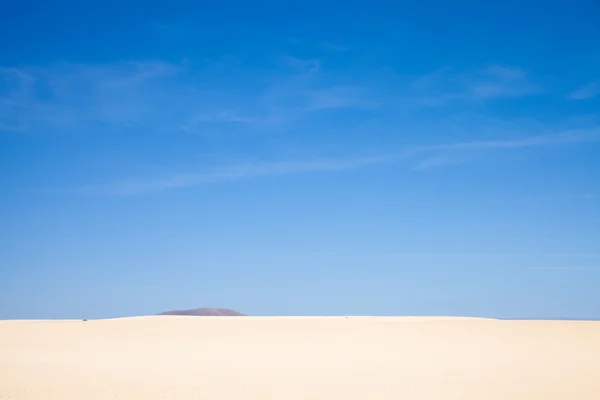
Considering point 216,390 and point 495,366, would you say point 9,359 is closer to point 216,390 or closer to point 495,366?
point 216,390

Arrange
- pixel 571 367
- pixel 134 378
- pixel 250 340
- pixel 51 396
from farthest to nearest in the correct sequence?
pixel 250 340
pixel 571 367
pixel 134 378
pixel 51 396

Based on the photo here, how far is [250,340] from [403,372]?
10.4 meters

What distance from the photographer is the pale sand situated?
43.0ft

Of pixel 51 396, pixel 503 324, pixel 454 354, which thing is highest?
pixel 503 324

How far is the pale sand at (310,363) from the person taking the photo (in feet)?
43.0

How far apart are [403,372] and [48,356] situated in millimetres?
12847

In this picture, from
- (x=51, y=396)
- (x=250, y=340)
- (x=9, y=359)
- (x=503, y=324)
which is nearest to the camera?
(x=51, y=396)

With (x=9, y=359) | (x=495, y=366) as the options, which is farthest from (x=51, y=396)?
(x=495, y=366)

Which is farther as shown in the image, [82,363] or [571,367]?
[82,363]

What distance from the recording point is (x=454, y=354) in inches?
766

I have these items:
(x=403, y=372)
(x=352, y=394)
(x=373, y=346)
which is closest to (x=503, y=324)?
(x=373, y=346)

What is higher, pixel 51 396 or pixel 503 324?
pixel 503 324

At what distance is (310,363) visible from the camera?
57.9 feet

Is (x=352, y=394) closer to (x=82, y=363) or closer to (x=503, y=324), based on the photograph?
(x=82, y=363)
